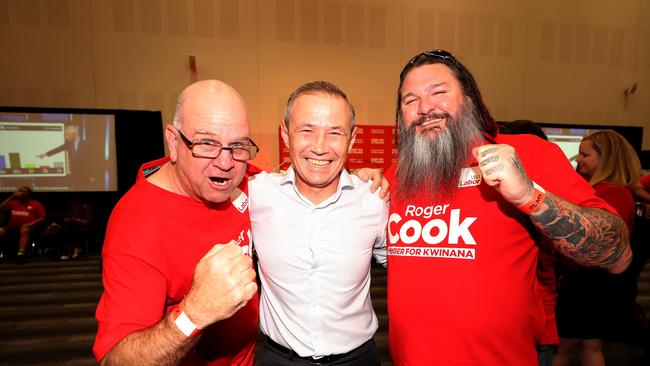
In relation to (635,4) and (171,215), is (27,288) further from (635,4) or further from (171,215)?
(635,4)

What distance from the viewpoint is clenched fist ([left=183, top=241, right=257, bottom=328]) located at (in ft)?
3.22

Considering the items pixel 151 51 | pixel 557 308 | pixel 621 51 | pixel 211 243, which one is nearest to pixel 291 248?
pixel 211 243

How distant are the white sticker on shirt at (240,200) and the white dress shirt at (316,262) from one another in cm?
4

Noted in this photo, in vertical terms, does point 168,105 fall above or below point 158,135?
above

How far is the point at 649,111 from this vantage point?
923 centimetres

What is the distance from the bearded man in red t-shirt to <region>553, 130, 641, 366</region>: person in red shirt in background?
1.16 metres

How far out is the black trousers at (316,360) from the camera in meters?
1.58

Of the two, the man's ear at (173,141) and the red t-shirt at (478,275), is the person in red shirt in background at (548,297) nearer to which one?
the red t-shirt at (478,275)

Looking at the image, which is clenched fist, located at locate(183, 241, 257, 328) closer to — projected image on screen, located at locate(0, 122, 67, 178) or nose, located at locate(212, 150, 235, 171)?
nose, located at locate(212, 150, 235, 171)

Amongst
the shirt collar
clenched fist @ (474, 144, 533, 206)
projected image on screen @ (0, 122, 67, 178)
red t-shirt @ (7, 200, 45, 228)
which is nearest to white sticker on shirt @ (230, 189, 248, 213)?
the shirt collar

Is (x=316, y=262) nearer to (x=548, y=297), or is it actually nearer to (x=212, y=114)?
(x=212, y=114)

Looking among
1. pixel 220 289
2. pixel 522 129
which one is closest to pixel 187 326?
pixel 220 289

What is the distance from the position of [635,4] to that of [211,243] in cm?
1233

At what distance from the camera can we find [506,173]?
3.64 ft
